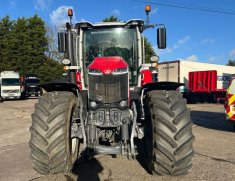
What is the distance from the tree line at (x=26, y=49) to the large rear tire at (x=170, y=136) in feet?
127

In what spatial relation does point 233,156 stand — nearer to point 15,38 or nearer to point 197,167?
point 197,167

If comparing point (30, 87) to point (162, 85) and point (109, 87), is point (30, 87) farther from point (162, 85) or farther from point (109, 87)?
point (162, 85)

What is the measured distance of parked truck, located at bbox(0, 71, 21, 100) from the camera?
31703mm

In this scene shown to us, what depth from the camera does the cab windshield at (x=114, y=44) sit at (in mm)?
6543

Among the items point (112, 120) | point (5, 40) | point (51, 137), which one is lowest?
point (51, 137)

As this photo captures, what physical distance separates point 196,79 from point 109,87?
73.4 ft

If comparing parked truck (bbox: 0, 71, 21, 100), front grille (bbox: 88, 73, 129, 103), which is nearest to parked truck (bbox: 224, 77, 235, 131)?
front grille (bbox: 88, 73, 129, 103)

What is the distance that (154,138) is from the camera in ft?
16.5

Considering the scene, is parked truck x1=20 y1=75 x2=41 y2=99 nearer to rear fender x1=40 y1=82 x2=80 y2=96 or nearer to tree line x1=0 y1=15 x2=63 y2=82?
tree line x1=0 y1=15 x2=63 y2=82

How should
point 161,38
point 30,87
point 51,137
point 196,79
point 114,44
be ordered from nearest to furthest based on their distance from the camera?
point 51,137, point 114,44, point 161,38, point 196,79, point 30,87

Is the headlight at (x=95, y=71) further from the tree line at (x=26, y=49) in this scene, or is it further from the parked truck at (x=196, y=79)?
the tree line at (x=26, y=49)

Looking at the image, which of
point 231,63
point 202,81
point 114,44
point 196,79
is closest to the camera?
point 114,44

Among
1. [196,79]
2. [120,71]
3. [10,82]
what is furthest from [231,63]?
[120,71]

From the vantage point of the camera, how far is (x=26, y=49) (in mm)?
41750
